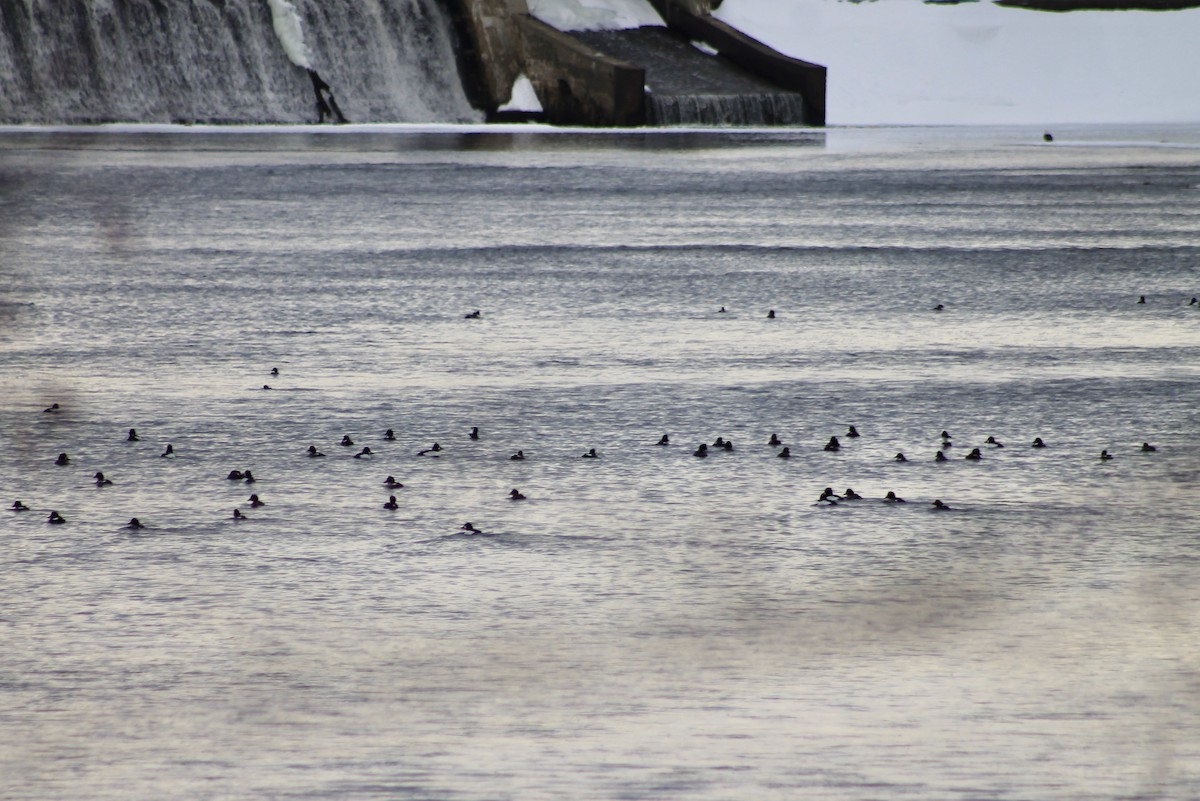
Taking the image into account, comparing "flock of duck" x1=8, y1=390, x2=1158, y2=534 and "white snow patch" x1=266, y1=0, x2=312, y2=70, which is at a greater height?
"white snow patch" x1=266, y1=0, x2=312, y2=70

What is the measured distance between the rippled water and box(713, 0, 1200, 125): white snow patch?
189ft

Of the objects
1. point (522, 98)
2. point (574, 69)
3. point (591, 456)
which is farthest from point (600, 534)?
point (522, 98)

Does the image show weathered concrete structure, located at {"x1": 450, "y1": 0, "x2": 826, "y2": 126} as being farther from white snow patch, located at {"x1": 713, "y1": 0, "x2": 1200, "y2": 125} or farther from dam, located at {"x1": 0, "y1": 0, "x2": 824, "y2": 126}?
white snow patch, located at {"x1": 713, "y1": 0, "x2": 1200, "y2": 125}

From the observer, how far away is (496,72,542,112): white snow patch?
162 ft

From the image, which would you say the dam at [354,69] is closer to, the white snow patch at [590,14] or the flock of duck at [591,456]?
the white snow patch at [590,14]

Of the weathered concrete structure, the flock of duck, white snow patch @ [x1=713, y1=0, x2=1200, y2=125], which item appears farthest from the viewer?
white snow patch @ [x1=713, y1=0, x2=1200, y2=125]

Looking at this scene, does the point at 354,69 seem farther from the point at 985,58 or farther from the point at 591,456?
the point at 591,456

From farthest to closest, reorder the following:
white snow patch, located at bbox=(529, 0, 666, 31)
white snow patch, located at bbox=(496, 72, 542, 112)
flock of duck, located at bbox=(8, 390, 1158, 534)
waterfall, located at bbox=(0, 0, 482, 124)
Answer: white snow patch, located at bbox=(529, 0, 666, 31) → white snow patch, located at bbox=(496, 72, 542, 112) → waterfall, located at bbox=(0, 0, 482, 124) → flock of duck, located at bbox=(8, 390, 1158, 534)

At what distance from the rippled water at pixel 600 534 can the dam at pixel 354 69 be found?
115 feet

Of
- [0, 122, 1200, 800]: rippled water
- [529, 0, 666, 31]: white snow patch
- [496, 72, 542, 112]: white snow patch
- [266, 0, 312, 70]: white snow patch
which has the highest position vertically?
[529, 0, 666, 31]: white snow patch

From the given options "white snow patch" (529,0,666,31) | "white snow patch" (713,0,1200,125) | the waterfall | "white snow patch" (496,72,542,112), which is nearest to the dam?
the waterfall

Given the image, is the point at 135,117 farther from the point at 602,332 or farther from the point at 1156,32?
the point at 1156,32

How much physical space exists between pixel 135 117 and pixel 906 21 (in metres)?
40.4

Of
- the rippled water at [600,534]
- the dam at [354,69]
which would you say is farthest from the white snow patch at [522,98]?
the rippled water at [600,534]
